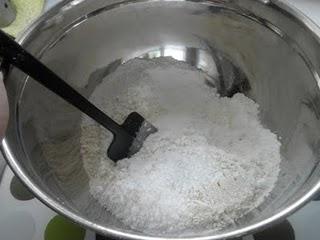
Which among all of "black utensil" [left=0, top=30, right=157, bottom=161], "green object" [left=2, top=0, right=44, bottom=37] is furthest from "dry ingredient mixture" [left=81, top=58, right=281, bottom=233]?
"green object" [left=2, top=0, right=44, bottom=37]

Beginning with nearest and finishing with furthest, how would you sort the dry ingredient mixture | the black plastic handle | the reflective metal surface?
the black plastic handle
the dry ingredient mixture
the reflective metal surface

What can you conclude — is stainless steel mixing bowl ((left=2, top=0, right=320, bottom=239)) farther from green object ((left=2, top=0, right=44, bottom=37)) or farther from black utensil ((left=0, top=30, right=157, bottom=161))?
green object ((left=2, top=0, right=44, bottom=37))

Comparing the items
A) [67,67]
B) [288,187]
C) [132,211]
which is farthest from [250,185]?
[67,67]

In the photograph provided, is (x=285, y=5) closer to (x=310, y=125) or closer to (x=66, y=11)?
(x=310, y=125)

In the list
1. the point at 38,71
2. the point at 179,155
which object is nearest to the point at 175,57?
the point at 179,155

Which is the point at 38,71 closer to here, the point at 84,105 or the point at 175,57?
the point at 84,105

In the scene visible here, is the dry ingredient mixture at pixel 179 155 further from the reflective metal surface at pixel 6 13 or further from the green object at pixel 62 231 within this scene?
the reflective metal surface at pixel 6 13
